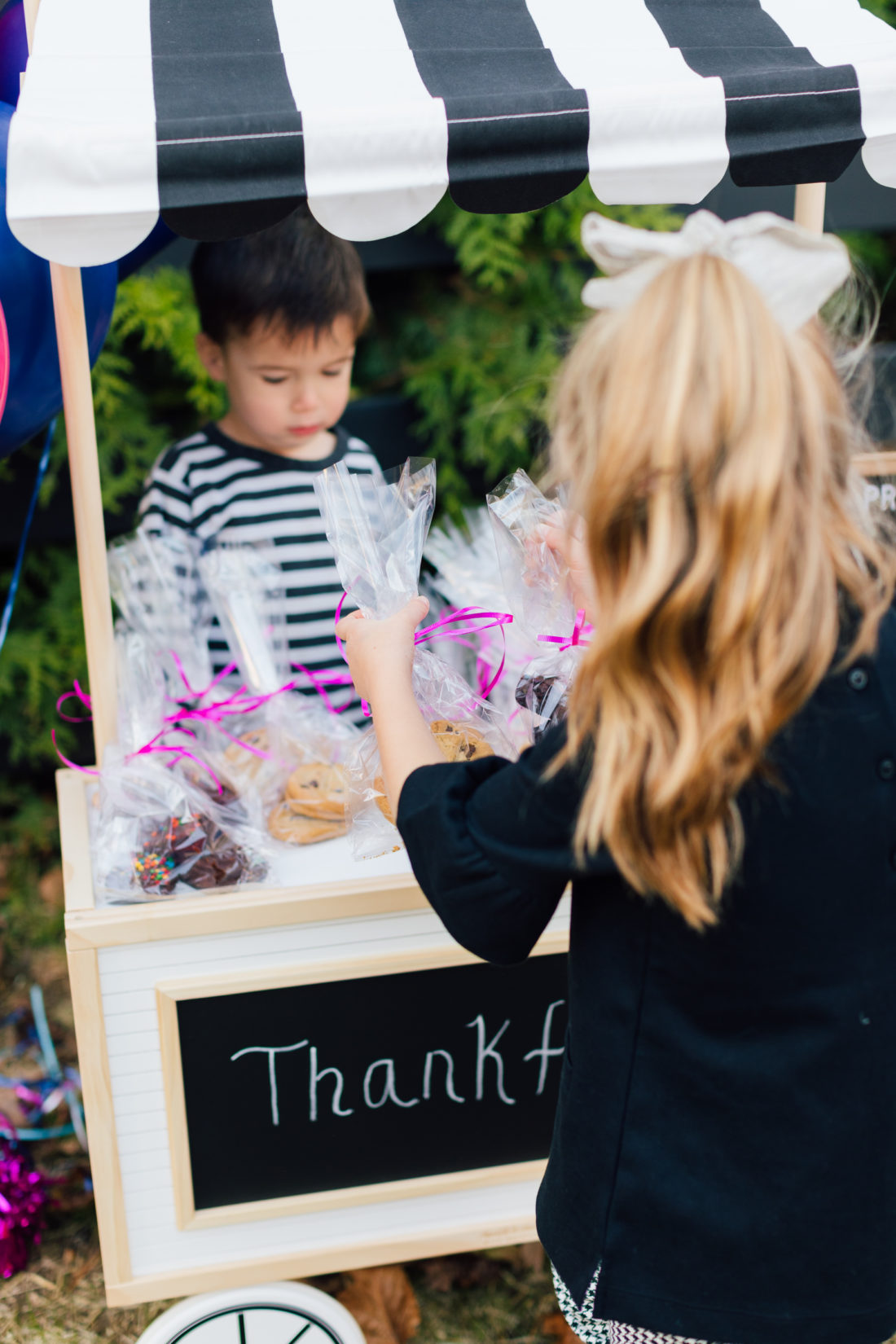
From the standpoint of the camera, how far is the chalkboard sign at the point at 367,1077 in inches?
65.1

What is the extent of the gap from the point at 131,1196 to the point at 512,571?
3.47 ft

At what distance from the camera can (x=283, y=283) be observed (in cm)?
204

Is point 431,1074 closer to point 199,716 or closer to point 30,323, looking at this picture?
point 199,716

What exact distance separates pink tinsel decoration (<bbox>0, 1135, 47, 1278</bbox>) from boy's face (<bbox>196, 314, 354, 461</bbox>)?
1414 millimetres

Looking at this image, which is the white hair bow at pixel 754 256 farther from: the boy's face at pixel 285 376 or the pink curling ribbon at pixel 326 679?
the boy's face at pixel 285 376

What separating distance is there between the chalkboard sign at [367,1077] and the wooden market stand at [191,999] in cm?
2

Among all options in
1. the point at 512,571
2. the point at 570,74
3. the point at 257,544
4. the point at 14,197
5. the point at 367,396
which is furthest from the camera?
the point at 367,396

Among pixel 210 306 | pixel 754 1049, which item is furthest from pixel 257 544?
pixel 754 1049

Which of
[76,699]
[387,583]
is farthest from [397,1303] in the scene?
[76,699]

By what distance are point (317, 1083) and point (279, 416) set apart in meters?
1.18

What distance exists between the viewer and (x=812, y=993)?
104 centimetres

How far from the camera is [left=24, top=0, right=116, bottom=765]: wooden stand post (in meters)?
1.54

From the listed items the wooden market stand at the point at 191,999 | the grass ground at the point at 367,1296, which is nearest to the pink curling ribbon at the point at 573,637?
the wooden market stand at the point at 191,999

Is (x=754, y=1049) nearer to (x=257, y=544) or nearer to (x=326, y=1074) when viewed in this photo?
(x=326, y=1074)
